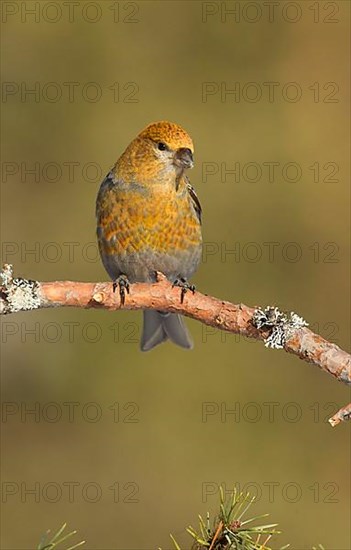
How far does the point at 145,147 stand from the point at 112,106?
2.26 m

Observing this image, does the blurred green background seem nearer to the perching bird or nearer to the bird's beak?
the perching bird

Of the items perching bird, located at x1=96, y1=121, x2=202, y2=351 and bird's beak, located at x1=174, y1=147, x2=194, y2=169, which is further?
perching bird, located at x1=96, y1=121, x2=202, y2=351

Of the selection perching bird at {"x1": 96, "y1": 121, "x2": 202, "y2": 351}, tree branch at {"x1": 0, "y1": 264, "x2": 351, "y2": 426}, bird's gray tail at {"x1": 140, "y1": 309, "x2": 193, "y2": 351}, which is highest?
perching bird at {"x1": 96, "y1": 121, "x2": 202, "y2": 351}

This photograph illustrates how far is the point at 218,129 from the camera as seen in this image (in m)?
6.23

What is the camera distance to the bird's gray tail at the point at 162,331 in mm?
4445

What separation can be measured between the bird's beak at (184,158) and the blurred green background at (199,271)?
1901 millimetres

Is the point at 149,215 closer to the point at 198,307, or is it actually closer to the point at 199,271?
the point at 198,307

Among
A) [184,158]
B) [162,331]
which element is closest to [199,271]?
[162,331]

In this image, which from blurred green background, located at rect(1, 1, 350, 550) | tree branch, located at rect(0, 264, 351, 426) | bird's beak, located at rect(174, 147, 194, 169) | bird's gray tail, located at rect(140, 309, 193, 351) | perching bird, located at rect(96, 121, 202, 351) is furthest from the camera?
blurred green background, located at rect(1, 1, 350, 550)

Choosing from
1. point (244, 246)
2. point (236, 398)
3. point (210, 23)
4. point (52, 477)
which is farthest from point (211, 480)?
point (210, 23)

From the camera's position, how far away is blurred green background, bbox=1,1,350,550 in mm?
5457

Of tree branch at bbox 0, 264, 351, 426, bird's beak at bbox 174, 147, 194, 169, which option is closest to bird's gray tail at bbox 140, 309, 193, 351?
bird's beak at bbox 174, 147, 194, 169

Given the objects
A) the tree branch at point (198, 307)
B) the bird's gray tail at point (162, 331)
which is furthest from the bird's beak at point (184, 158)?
the tree branch at point (198, 307)

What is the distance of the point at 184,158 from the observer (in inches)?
150
